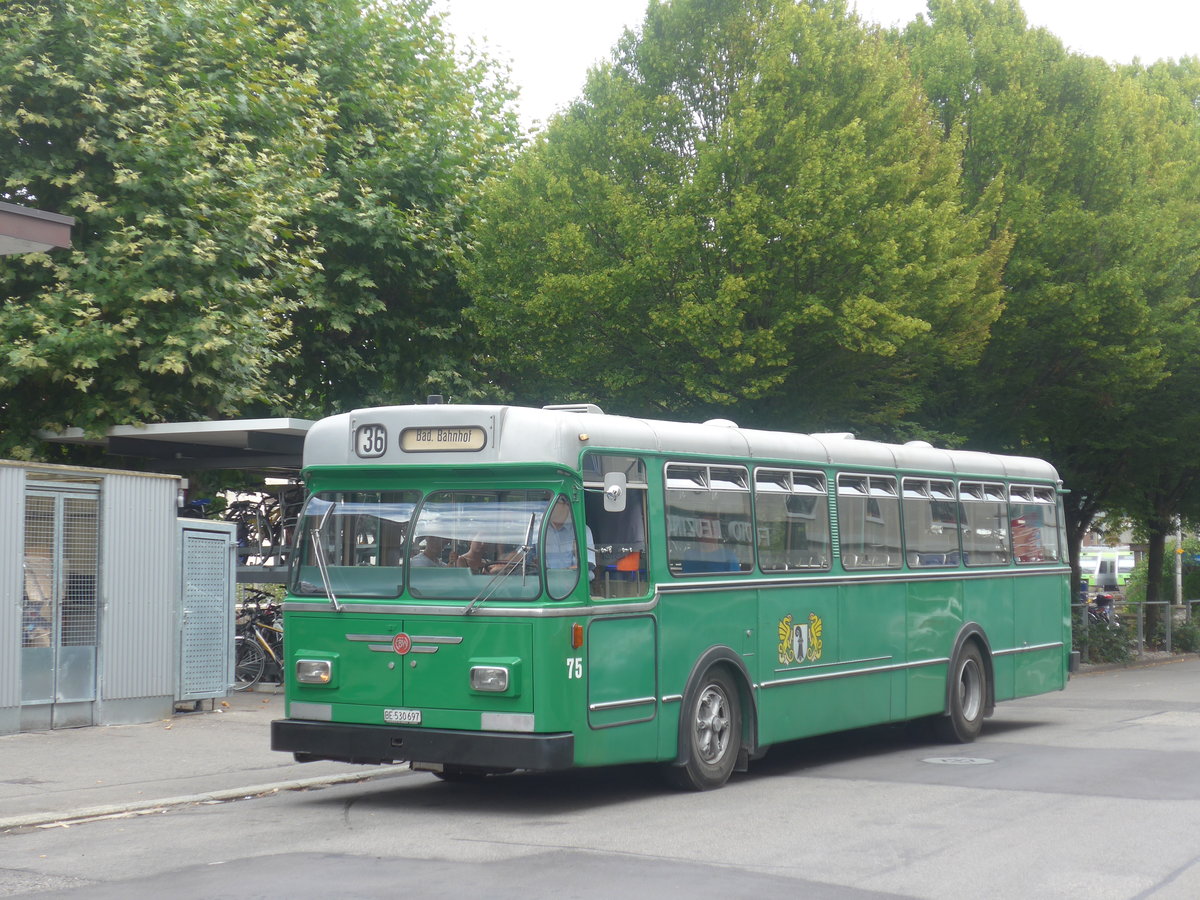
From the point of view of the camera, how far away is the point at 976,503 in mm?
15734

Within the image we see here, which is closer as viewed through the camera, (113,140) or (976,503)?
(976,503)

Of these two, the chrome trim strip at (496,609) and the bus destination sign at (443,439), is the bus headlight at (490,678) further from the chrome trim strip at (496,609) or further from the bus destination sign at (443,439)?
the bus destination sign at (443,439)

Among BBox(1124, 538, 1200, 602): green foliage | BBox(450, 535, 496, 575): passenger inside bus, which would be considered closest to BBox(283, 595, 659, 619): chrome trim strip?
BBox(450, 535, 496, 575): passenger inside bus

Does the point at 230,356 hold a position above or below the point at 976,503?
above

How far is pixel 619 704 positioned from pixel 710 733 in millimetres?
1375

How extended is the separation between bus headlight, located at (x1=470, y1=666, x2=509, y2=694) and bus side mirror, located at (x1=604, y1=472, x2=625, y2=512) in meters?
1.31

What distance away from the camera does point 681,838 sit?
29.2 feet

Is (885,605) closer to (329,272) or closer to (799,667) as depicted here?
(799,667)

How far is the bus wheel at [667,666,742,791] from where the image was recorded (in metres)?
10.8

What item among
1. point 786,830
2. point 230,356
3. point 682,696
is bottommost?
point 786,830

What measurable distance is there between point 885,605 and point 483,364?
1185cm

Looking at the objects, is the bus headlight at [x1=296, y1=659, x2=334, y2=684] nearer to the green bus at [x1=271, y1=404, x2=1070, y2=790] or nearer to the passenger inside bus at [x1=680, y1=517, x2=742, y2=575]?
the green bus at [x1=271, y1=404, x2=1070, y2=790]

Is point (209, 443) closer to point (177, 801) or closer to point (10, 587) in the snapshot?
point (10, 587)

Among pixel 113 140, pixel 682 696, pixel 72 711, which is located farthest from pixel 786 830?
pixel 113 140
